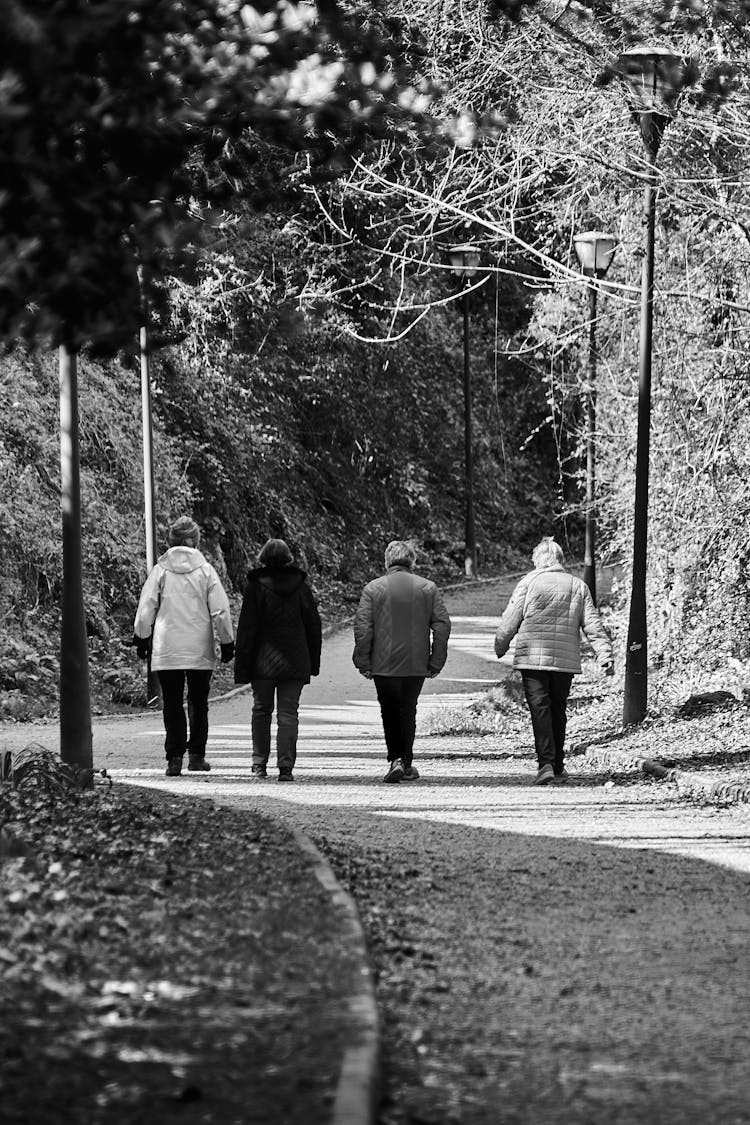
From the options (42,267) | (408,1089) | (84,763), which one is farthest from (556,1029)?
(84,763)

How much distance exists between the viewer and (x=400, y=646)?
1366 centimetres

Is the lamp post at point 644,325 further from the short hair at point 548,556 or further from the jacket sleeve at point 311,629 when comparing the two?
the jacket sleeve at point 311,629

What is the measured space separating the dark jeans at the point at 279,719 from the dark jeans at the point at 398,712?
2.19 feet

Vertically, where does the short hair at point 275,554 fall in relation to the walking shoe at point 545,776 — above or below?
above

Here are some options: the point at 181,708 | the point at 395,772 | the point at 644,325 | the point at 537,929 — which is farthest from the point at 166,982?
the point at 644,325

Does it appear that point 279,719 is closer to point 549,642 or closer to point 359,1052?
point 549,642

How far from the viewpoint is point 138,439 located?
24844 mm

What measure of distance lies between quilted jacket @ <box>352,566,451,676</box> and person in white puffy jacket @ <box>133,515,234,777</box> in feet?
3.60

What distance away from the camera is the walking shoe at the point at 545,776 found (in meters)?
13.4

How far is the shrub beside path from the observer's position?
486 centimetres

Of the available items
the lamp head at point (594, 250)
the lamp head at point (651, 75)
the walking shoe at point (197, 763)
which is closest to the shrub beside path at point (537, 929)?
the walking shoe at point (197, 763)

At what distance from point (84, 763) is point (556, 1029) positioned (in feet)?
22.7

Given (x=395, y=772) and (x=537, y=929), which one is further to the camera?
(x=395, y=772)

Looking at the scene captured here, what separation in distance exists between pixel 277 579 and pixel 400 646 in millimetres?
1108
